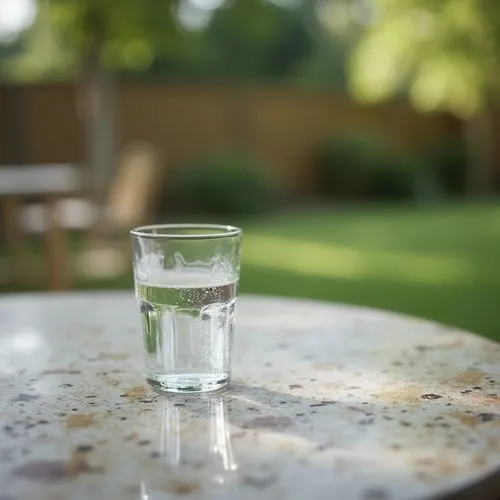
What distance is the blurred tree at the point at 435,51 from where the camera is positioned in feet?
24.7

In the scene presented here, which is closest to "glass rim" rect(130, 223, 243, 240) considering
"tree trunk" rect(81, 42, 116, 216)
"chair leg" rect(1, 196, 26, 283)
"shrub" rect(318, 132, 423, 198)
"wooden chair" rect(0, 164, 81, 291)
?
"wooden chair" rect(0, 164, 81, 291)

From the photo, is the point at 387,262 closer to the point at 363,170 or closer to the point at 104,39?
the point at 104,39

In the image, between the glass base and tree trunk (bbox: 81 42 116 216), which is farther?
tree trunk (bbox: 81 42 116 216)

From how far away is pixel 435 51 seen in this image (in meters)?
8.01

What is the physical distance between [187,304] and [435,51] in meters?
7.59

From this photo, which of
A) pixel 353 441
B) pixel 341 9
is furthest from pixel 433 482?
pixel 341 9

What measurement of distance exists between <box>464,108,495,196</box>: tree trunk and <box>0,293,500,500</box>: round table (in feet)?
38.5

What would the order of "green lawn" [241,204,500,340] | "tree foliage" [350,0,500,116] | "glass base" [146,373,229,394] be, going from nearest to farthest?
1. "glass base" [146,373,229,394]
2. "green lawn" [241,204,500,340]
3. "tree foliage" [350,0,500,116]

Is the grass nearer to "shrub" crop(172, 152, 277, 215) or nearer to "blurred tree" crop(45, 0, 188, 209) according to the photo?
"shrub" crop(172, 152, 277, 215)

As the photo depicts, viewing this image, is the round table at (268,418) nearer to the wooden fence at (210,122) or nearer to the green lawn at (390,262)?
the green lawn at (390,262)

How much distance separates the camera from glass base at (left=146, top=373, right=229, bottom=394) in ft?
2.64

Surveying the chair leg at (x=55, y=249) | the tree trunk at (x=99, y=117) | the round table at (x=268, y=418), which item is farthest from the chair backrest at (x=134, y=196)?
the round table at (x=268, y=418)

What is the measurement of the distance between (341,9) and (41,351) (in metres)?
Answer: 22.4

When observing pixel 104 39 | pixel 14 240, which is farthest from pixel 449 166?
pixel 14 240
